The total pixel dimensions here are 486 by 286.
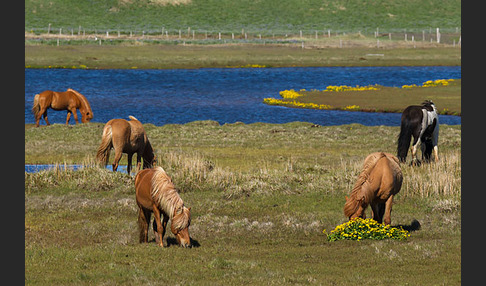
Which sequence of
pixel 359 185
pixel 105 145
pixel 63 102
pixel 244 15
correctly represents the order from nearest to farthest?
pixel 359 185
pixel 105 145
pixel 63 102
pixel 244 15

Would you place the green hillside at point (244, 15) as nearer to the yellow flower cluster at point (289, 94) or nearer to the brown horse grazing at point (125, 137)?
the yellow flower cluster at point (289, 94)

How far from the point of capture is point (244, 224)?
1881 centimetres

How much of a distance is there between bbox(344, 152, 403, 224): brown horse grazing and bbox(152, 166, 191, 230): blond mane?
411cm

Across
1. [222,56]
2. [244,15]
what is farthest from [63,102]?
[244,15]

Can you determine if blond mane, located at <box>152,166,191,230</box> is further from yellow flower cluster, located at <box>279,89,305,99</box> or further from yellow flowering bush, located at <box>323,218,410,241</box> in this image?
yellow flower cluster, located at <box>279,89,305,99</box>

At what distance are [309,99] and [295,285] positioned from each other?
155 feet

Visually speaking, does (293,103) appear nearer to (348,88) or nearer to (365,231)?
(348,88)

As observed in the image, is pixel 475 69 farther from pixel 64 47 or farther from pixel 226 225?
pixel 64 47

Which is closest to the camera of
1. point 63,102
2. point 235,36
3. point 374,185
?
point 374,185

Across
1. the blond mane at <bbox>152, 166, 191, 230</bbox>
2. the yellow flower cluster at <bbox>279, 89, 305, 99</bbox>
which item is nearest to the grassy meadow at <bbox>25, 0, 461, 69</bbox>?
the yellow flower cluster at <bbox>279, 89, 305, 99</bbox>

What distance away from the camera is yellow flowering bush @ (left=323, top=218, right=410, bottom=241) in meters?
16.6

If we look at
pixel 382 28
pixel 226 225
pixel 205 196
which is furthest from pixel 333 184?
pixel 382 28

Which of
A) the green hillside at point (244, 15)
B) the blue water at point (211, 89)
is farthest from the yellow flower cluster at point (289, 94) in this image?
the green hillside at point (244, 15)

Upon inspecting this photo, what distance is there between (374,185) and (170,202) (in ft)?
15.9
